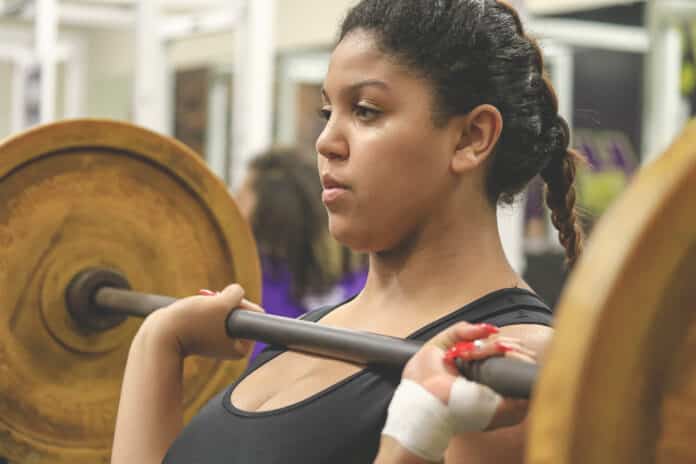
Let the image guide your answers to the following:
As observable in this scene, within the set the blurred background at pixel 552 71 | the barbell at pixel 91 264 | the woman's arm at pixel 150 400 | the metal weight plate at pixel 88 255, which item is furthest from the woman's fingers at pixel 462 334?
the blurred background at pixel 552 71

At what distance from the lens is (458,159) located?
116cm

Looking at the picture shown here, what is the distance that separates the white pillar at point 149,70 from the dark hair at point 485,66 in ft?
10.6

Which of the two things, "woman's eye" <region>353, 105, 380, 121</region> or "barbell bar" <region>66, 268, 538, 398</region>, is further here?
"woman's eye" <region>353, 105, 380, 121</region>

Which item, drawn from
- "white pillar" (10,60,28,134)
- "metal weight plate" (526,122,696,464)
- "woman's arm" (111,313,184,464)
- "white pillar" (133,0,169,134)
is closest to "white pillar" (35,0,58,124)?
"white pillar" (10,60,28,134)

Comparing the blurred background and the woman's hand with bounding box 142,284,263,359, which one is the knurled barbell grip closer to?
the woman's hand with bounding box 142,284,263,359

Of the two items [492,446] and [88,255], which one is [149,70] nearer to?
[88,255]

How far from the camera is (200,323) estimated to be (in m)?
1.33

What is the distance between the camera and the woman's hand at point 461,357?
876 millimetres

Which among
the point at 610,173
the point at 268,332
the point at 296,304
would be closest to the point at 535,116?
the point at 268,332

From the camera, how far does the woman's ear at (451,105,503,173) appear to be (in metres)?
1.15

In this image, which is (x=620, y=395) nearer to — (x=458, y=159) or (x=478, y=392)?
(x=478, y=392)

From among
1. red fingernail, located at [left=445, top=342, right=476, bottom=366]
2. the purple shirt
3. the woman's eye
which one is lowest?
the purple shirt

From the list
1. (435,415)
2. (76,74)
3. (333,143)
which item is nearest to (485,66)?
(333,143)

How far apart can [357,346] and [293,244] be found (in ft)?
6.42
